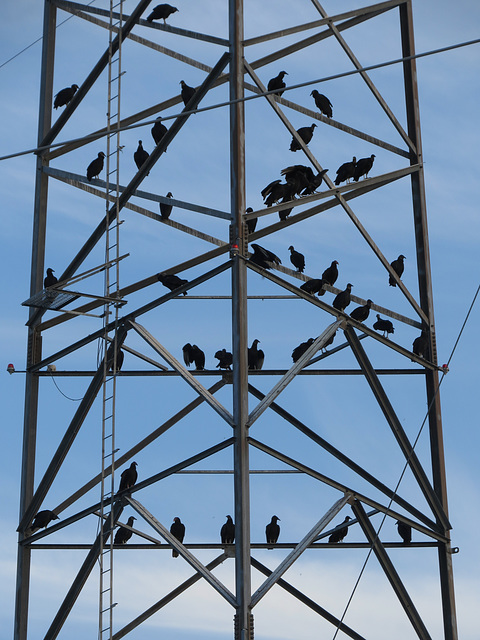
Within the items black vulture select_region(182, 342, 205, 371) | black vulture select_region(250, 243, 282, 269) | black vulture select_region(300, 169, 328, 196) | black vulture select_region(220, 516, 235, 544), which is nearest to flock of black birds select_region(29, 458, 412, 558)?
black vulture select_region(220, 516, 235, 544)

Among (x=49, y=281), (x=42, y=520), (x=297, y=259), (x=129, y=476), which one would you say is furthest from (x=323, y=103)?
(x=42, y=520)


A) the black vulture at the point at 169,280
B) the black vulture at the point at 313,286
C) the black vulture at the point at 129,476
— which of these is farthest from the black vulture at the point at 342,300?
the black vulture at the point at 129,476

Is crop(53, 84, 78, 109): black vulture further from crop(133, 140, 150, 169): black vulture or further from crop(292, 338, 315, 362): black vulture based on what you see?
crop(292, 338, 315, 362): black vulture

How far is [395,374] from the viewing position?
22.4 m

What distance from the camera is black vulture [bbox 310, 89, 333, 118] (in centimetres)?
2464

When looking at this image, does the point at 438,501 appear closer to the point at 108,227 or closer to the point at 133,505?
the point at 133,505

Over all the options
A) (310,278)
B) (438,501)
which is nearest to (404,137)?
(310,278)

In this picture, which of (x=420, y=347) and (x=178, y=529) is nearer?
(x=420, y=347)

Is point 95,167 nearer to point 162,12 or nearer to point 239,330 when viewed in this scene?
point 162,12

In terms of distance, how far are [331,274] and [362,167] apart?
6.49 feet

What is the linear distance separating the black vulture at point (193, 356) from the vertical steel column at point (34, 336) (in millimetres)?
3376

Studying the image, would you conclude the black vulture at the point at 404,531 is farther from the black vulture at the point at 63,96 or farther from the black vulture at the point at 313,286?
the black vulture at the point at 63,96

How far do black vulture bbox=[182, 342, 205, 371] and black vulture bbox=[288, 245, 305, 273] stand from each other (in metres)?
2.36

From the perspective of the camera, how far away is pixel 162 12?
23094 mm
